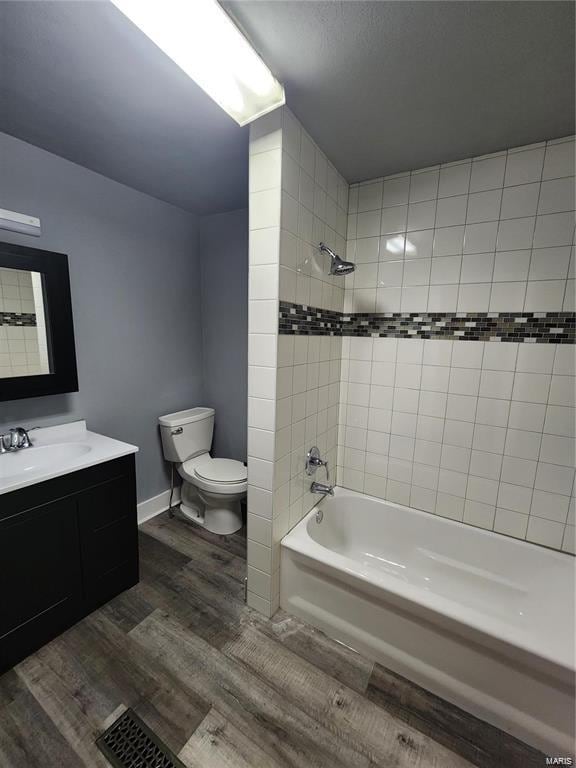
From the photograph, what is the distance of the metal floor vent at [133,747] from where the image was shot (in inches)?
41.8

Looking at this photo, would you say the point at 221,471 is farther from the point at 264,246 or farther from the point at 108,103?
the point at 108,103

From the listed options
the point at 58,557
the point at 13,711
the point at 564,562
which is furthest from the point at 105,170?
the point at 564,562

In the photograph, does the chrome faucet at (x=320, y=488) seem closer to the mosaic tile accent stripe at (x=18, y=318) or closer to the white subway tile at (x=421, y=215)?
the white subway tile at (x=421, y=215)

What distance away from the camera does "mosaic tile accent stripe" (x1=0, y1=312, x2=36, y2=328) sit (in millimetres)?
1591

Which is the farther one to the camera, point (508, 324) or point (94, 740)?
point (508, 324)

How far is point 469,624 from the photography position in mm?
1209

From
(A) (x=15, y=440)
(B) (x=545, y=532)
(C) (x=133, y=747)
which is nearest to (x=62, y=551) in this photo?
(A) (x=15, y=440)

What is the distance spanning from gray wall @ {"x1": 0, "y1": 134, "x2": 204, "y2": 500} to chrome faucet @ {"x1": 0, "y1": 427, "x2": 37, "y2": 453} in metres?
0.11

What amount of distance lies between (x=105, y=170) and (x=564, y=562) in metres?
3.23

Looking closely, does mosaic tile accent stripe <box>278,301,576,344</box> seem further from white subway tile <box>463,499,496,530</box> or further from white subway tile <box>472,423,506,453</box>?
white subway tile <box>463,499,496,530</box>

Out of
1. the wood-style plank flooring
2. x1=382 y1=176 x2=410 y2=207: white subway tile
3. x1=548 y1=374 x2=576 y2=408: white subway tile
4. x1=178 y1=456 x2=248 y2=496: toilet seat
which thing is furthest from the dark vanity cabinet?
x1=548 y1=374 x2=576 y2=408: white subway tile

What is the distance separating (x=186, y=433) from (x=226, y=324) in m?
0.91

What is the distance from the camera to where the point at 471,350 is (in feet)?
5.73

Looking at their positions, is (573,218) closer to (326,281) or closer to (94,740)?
(326,281)
